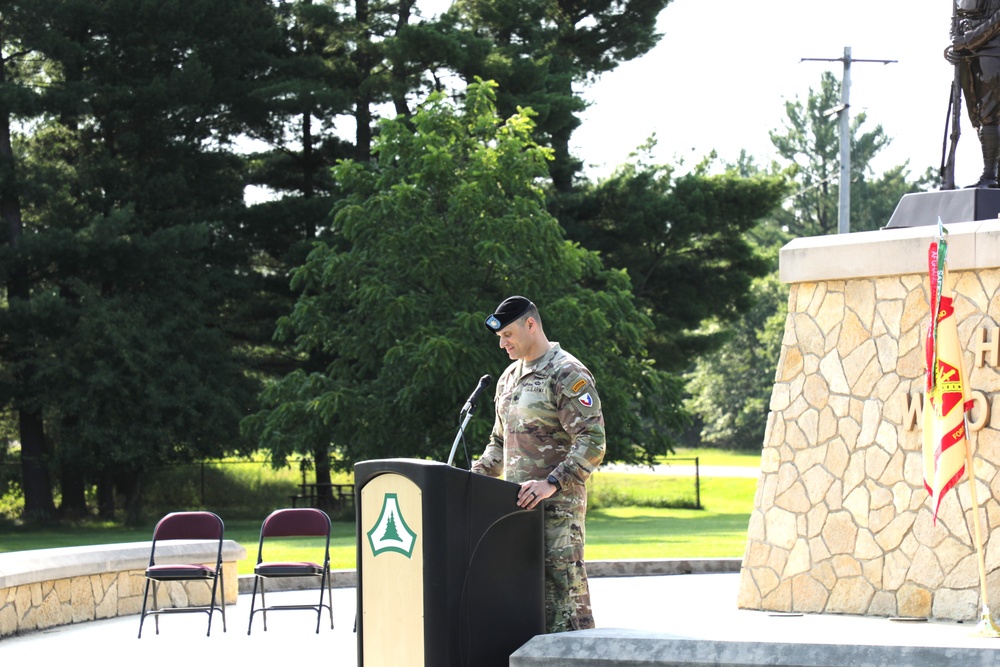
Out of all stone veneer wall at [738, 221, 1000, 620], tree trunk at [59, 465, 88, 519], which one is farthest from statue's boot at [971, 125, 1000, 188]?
tree trunk at [59, 465, 88, 519]

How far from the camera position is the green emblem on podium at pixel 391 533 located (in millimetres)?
6172

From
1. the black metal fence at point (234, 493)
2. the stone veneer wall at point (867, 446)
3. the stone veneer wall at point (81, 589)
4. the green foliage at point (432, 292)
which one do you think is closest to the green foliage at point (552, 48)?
the green foliage at point (432, 292)

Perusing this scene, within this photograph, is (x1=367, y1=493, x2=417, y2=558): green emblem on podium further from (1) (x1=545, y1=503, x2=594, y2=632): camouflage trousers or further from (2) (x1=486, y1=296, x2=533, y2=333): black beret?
(2) (x1=486, y1=296, x2=533, y2=333): black beret

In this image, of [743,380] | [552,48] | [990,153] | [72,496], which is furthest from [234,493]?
[743,380]

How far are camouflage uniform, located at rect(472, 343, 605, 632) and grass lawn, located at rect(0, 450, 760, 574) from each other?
27.1ft

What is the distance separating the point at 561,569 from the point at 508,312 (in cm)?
125

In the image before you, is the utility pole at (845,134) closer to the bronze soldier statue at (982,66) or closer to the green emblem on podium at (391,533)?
the bronze soldier statue at (982,66)

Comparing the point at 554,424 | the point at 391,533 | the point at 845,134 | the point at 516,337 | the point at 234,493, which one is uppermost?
the point at 845,134

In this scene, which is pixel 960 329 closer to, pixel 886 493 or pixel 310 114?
pixel 886 493

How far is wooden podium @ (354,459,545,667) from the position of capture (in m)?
6.07

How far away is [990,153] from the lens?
1027 cm

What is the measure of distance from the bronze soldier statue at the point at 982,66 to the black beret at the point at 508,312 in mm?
4799

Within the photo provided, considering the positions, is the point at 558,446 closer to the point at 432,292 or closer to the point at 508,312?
the point at 508,312

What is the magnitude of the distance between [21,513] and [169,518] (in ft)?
73.6
